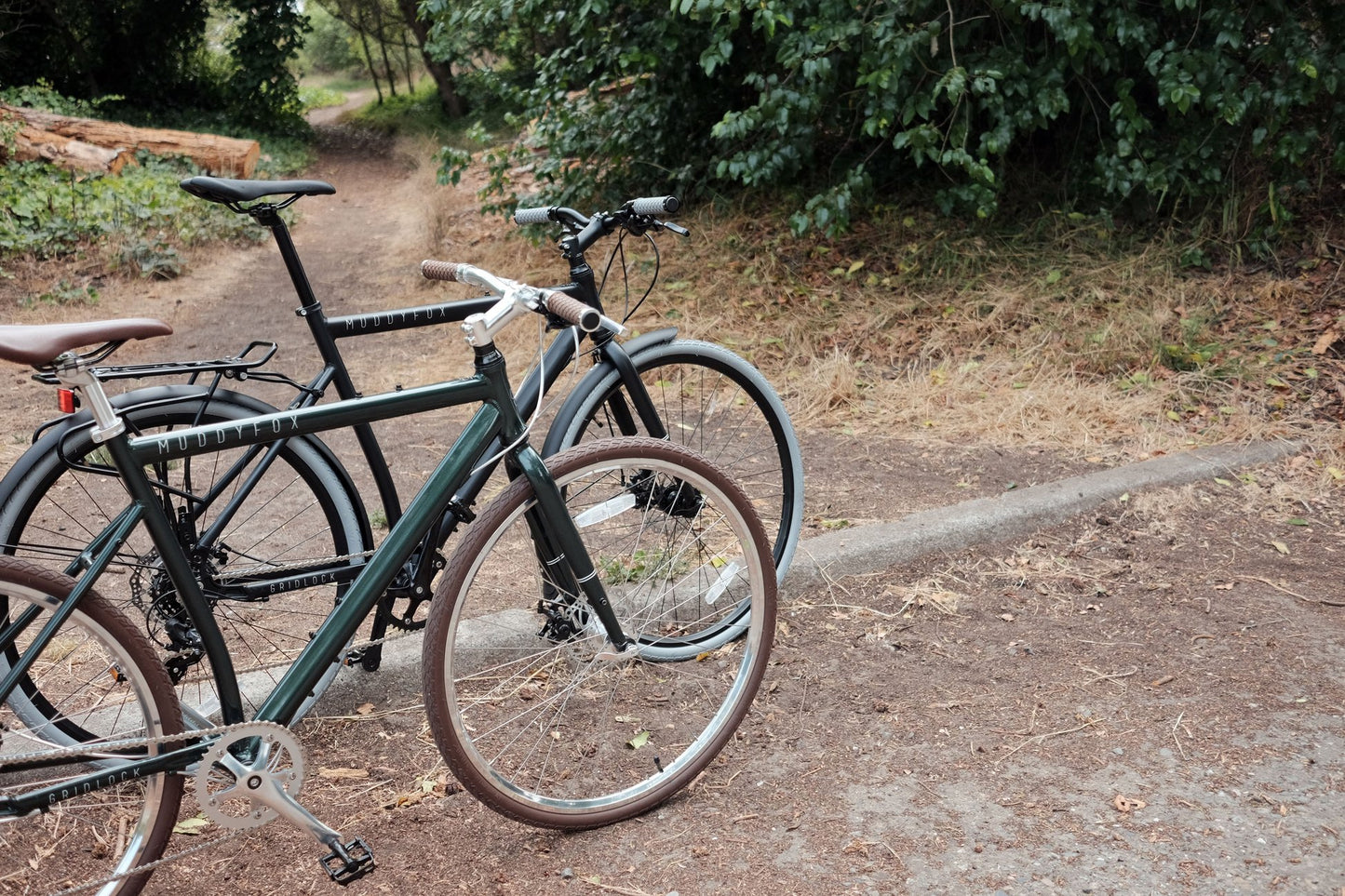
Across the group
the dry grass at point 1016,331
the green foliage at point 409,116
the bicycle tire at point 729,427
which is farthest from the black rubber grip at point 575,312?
the green foliage at point 409,116

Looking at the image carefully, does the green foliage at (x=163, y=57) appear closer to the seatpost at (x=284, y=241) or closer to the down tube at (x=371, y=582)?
the seatpost at (x=284, y=241)

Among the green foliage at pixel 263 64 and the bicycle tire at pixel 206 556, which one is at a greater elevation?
the green foliage at pixel 263 64

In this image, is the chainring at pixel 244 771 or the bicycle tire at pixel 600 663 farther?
the bicycle tire at pixel 600 663

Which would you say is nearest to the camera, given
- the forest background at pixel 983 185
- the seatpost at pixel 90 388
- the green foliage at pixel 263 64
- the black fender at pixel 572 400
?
the seatpost at pixel 90 388

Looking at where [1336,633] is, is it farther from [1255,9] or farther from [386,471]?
[1255,9]

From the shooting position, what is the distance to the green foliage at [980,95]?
17.1 ft

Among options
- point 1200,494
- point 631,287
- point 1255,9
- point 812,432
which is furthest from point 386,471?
point 1255,9

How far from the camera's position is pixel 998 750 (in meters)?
2.70

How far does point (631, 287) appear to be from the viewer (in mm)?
6844

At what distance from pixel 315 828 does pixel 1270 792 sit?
81.6 inches

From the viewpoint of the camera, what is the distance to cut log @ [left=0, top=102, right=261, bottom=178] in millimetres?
11031

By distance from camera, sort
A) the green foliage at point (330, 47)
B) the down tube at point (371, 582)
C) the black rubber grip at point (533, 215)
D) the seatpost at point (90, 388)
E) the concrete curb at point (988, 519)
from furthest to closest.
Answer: the green foliage at point (330, 47), the concrete curb at point (988, 519), the black rubber grip at point (533, 215), the down tube at point (371, 582), the seatpost at point (90, 388)

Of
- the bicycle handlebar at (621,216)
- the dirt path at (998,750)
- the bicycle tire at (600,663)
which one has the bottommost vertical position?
the dirt path at (998,750)

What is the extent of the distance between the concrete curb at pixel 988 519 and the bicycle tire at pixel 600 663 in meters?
0.28
